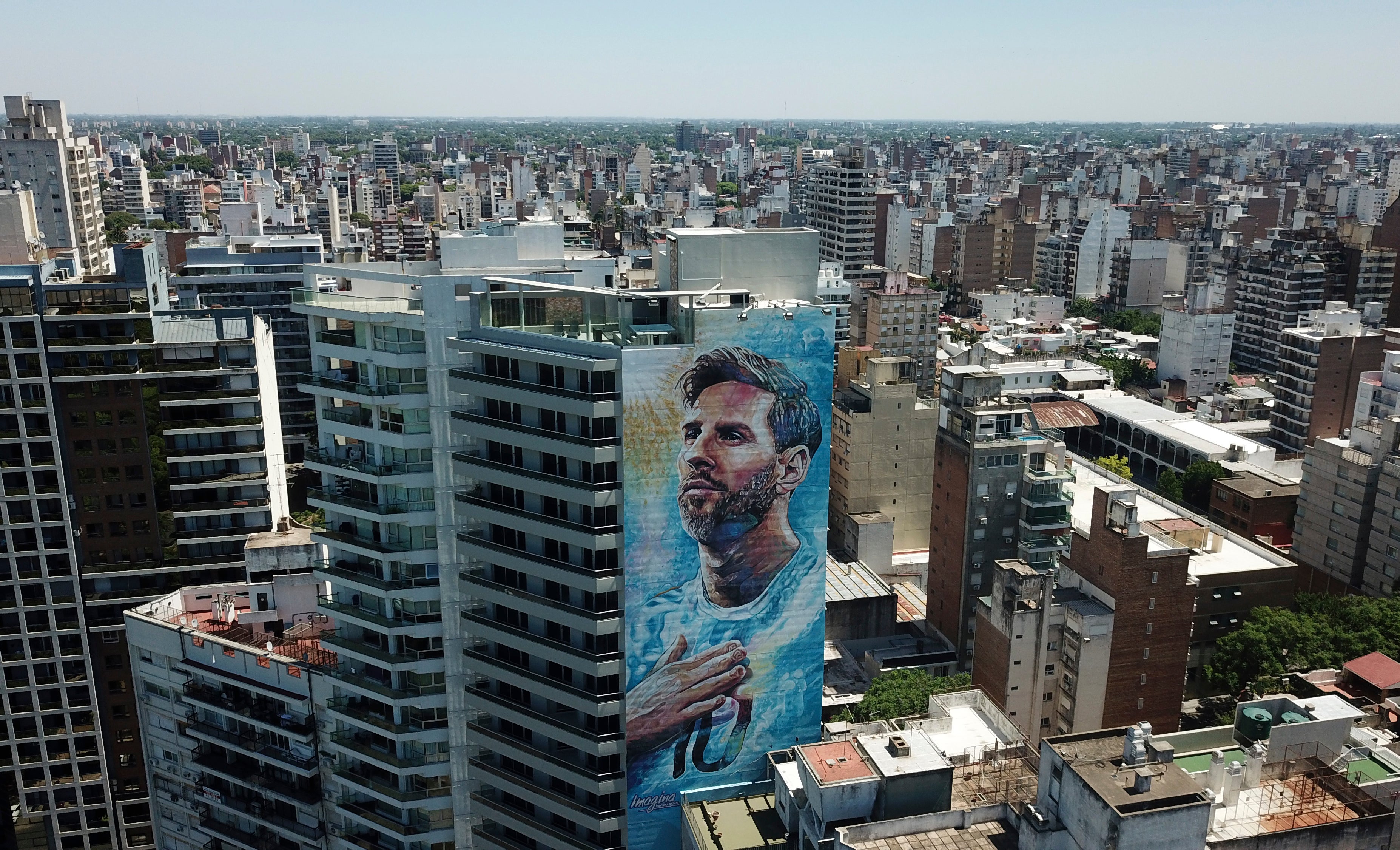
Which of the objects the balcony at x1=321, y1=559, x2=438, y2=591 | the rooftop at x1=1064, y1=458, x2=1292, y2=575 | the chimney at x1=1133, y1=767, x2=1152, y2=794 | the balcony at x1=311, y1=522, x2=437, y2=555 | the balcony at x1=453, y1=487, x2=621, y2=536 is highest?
the balcony at x1=453, y1=487, x2=621, y2=536

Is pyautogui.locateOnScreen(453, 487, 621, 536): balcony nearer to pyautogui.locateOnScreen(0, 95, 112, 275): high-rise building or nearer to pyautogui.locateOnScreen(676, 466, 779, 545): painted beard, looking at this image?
pyautogui.locateOnScreen(676, 466, 779, 545): painted beard

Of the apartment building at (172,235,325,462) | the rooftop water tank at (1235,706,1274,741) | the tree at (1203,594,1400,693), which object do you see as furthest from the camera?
the apartment building at (172,235,325,462)

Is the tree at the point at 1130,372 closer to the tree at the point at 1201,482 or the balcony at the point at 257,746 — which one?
the tree at the point at 1201,482

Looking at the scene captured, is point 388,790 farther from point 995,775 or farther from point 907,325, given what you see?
point 907,325

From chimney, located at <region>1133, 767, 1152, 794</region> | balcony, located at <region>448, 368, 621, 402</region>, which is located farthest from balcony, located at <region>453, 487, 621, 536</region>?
chimney, located at <region>1133, 767, 1152, 794</region>

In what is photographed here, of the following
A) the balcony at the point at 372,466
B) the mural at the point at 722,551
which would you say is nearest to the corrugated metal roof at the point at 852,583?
the mural at the point at 722,551

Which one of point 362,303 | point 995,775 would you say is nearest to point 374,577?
point 362,303
